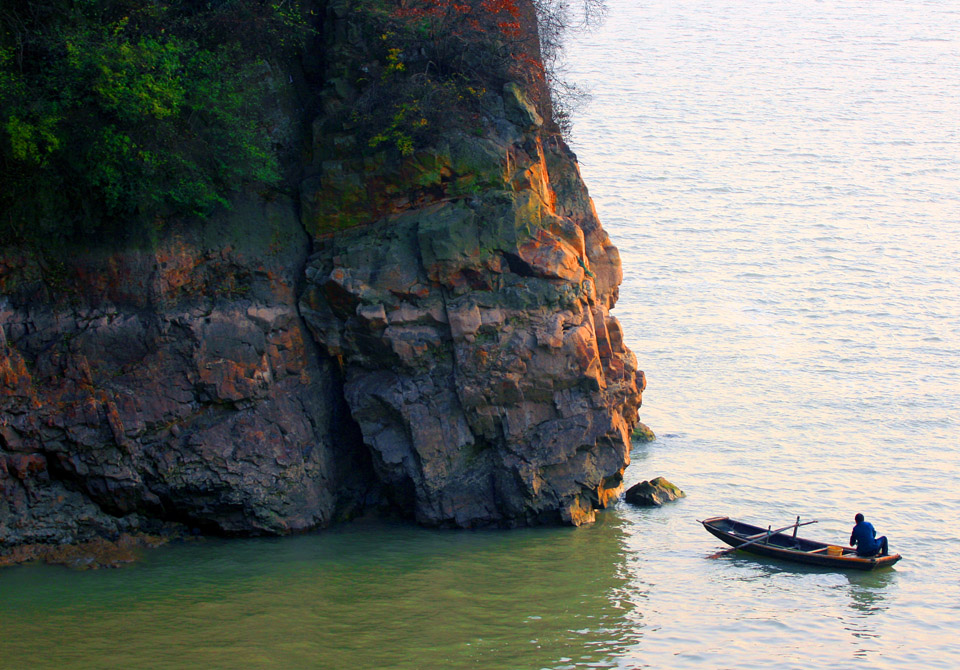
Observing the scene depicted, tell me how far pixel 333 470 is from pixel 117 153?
730 cm

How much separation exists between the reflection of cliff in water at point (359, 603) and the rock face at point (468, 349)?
1038mm

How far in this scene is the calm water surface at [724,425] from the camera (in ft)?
43.1

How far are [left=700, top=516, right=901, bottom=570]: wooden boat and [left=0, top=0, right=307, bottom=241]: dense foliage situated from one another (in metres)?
11.6

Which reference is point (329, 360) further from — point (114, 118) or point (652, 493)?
point (652, 493)

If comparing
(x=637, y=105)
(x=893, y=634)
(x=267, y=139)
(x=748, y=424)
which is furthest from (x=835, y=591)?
(x=637, y=105)

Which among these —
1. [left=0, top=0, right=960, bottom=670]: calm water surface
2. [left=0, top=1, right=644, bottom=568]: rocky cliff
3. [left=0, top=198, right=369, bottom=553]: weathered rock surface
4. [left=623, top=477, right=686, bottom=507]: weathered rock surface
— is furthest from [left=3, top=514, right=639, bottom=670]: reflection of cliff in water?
[left=623, top=477, right=686, bottom=507]: weathered rock surface

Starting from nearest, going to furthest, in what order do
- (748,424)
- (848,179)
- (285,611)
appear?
(285,611)
(748,424)
(848,179)

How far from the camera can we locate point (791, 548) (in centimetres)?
1744

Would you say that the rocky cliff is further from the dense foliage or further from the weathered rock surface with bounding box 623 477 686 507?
the weathered rock surface with bounding box 623 477 686 507

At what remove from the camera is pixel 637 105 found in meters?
50.8

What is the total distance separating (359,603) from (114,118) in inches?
389

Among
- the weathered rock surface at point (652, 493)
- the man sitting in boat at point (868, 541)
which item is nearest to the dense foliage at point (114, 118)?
the weathered rock surface at point (652, 493)

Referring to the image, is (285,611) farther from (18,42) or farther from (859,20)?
(859,20)

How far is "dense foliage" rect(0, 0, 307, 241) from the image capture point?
1602 cm
